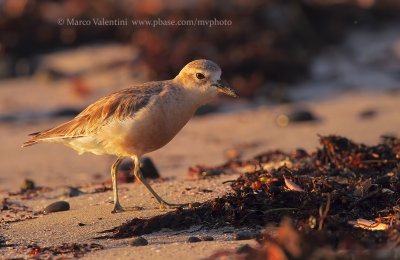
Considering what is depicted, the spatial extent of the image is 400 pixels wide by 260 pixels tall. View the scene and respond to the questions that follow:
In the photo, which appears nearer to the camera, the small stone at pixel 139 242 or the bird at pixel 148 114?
the small stone at pixel 139 242

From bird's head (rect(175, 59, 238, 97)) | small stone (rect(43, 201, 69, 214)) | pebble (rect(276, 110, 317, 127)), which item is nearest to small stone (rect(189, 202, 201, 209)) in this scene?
bird's head (rect(175, 59, 238, 97))

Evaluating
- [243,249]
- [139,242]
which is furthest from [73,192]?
[243,249]

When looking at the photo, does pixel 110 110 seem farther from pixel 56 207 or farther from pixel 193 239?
pixel 193 239

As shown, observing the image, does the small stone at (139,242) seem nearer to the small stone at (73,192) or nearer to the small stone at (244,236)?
the small stone at (244,236)

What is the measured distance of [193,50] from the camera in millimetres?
13125

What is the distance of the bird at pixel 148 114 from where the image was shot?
5551 millimetres

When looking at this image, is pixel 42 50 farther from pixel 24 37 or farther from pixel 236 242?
pixel 236 242

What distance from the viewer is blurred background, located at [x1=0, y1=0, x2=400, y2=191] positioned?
39.7 feet

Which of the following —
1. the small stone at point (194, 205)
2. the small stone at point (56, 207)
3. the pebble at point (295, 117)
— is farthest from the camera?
the pebble at point (295, 117)

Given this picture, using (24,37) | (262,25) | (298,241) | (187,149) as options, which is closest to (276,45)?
(262,25)

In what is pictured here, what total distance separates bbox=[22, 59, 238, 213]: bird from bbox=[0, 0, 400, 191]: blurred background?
487cm

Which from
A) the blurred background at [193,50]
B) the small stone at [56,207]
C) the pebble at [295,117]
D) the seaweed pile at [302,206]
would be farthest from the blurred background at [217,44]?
the seaweed pile at [302,206]

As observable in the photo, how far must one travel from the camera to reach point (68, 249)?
454cm

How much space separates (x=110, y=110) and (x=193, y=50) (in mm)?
7463
